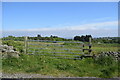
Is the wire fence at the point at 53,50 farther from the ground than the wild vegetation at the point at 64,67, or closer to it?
farther from the ground

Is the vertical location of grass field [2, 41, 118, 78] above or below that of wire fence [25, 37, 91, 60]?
below

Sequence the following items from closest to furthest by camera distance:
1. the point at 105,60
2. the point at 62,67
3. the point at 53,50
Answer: the point at 62,67 < the point at 105,60 < the point at 53,50

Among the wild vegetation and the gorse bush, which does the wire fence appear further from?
the gorse bush

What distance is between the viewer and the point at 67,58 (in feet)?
43.5

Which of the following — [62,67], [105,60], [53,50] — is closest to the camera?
[62,67]

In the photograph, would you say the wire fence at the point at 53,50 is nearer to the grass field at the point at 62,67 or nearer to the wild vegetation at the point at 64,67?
the wild vegetation at the point at 64,67

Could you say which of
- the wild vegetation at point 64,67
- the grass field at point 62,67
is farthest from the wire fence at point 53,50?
the grass field at point 62,67

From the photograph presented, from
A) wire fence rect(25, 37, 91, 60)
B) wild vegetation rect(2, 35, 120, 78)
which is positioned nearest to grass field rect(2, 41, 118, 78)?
wild vegetation rect(2, 35, 120, 78)

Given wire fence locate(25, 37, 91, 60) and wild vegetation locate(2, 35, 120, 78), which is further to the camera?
wire fence locate(25, 37, 91, 60)

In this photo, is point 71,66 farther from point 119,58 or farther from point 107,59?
point 119,58

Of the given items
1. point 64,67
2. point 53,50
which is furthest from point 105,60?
point 53,50

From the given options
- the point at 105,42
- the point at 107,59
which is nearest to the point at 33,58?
the point at 107,59

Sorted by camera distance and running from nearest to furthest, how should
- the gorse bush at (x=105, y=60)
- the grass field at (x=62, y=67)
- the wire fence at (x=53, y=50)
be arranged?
1. the grass field at (x=62, y=67)
2. the gorse bush at (x=105, y=60)
3. the wire fence at (x=53, y=50)

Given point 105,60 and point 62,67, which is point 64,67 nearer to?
point 62,67
